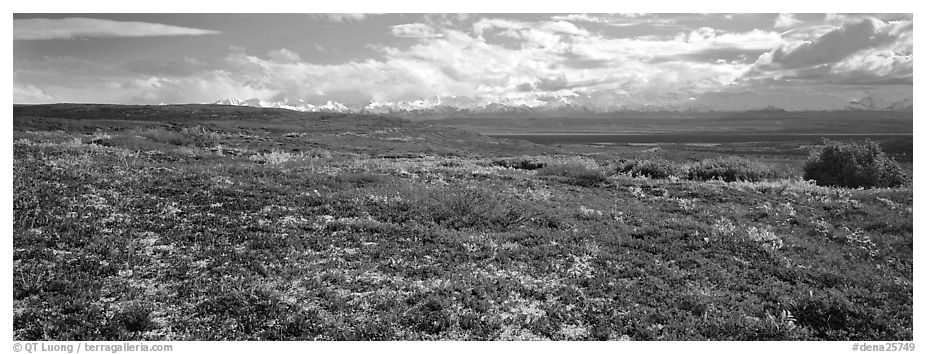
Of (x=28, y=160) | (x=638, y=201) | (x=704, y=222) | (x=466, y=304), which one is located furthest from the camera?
(x=638, y=201)

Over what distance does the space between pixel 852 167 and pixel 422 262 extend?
141ft

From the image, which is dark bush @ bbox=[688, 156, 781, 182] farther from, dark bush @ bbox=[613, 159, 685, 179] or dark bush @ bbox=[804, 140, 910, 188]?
dark bush @ bbox=[804, 140, 910, 188]

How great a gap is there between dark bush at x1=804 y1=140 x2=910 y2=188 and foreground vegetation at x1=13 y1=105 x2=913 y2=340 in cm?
2153

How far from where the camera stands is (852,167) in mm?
41469

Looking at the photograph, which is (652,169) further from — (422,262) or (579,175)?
(422,262)

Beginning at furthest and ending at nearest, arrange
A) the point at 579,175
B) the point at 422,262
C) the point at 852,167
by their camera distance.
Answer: the point at 852,167
the point at 579,175
the point at 422,262

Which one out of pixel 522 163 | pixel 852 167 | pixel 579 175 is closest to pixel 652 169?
pixel 579 175

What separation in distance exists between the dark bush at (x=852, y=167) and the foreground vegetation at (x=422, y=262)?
70.6 ft

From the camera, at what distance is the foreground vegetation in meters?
10.4

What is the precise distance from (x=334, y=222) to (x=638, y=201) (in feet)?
45.0

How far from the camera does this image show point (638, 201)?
23109 millimetres

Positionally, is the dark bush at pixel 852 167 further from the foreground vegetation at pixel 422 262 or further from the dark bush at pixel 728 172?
the foreground vegetation at pixel 422 262

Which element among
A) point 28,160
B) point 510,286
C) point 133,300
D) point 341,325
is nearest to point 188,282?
point 133,300
